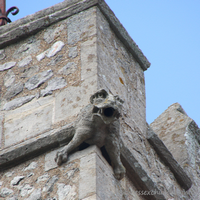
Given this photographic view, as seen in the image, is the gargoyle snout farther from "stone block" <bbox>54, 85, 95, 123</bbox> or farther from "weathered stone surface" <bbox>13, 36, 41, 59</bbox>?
"weathered stone surface" <bbox>13, 36, 41, 59</bbox>

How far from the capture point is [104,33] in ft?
19.1

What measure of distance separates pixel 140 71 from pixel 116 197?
1.98m

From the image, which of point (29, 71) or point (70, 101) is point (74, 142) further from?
point (29, 71)

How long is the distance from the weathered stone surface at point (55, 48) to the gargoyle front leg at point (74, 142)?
1.15 metres

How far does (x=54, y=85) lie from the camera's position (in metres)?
5.42

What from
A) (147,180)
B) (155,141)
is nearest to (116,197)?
(147,180)

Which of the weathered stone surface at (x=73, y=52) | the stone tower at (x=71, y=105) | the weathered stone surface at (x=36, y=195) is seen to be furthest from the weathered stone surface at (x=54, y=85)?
the weathered stone surface at (x=36, y=195)

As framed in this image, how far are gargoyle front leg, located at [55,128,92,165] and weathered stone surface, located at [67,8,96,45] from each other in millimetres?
1184

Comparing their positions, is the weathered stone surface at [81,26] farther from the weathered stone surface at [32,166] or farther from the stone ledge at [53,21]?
the weathered stone surface at [32,166]

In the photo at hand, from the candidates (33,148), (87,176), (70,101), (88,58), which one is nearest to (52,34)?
(88,58)

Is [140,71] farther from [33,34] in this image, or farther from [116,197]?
[116,197]

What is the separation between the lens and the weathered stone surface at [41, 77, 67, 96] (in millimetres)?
5385

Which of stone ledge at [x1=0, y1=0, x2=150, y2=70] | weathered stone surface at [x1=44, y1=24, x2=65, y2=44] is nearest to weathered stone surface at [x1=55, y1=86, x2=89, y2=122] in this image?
weathered stone surface at [x1=44, y1=24, x2=65, y2=44]

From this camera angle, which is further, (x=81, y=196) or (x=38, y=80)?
(x=38, y=80)
